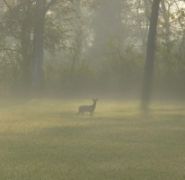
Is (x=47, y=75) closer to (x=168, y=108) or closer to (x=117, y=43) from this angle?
(x=117, y=43)

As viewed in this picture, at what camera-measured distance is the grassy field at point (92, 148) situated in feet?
48.3

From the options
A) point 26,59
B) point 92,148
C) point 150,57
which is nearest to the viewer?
point 92,148

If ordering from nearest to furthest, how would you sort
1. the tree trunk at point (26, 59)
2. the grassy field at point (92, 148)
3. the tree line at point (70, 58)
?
the grassy field at point (92, 148) < the tree line at point (70, 58) < the tree trunk at point (26, 59)

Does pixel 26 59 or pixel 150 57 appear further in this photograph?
pixel 26 59

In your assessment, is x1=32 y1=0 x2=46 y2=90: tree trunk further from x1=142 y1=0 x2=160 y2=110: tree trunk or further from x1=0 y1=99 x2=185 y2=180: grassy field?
x1=0 y1=99 x2=185 y2=180: grassy field

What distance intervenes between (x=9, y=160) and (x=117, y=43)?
3780 centimetres

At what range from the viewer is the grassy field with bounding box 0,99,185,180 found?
14719 millimetres

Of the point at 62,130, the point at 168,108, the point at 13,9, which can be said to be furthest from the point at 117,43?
the point at 62,130

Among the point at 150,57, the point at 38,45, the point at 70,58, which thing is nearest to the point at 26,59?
the point at 38,45

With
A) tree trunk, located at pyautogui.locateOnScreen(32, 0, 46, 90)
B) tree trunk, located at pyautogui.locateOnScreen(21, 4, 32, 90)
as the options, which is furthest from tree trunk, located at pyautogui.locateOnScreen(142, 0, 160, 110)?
tree trunk, located at pyautogui.locateOnScreen(21, 4, 32, 90)

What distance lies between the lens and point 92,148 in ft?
61.5

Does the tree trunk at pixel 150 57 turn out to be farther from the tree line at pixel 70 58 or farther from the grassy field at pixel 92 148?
the tree line at pixel 70 58

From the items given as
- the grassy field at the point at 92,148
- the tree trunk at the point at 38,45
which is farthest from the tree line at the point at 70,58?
the grassy field at the point at 92,148

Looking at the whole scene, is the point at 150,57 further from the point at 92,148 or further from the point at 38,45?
the point at 92,148
